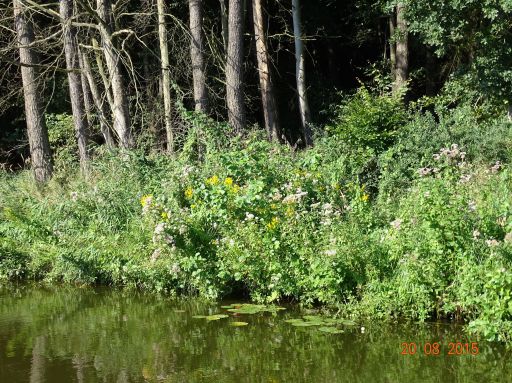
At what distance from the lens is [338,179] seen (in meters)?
10.5

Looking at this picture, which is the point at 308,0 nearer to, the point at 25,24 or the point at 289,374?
the point at 25,24

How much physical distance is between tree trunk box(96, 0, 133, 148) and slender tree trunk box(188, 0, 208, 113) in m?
1.95

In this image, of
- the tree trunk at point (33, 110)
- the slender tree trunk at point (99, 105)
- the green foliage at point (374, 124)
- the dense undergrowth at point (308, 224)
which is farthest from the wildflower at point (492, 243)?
the tree trunk at point (33, 110)

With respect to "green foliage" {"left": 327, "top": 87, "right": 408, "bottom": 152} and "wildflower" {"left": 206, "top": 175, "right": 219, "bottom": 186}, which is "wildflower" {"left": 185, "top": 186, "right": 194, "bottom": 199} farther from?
→ "green foliage" {"left": 327, "top": 87, "right": 408, "bottom": 152}

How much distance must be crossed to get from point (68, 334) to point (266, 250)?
106 inches

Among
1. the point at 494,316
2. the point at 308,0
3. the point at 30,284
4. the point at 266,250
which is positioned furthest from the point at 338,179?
the point at 308,0

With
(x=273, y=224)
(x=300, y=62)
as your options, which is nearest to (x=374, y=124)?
(x=273, y=224)

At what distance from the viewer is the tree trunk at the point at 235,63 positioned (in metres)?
16.3

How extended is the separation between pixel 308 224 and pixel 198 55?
921cm

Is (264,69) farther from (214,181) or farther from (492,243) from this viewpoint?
(492,243)

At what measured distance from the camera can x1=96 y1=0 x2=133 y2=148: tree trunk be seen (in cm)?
1532

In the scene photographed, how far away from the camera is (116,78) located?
51.2 feet

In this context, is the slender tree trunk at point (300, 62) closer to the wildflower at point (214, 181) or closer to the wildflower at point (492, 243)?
the wildflower at point (214, 181)
